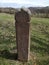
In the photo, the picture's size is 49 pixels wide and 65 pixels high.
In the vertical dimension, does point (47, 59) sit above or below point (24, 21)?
below

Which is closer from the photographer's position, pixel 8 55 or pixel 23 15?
pixel 23 15

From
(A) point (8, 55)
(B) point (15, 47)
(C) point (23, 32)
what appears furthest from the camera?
(B) point (15, 47)

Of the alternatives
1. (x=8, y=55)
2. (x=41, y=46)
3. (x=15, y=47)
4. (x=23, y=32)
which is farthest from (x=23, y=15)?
(x=41, y=46)

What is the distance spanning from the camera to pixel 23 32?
8016mm

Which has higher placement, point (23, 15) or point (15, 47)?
point (23, 15)

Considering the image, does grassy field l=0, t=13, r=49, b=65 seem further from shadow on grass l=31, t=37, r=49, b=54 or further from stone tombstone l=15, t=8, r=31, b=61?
stone tombstone l=15, t=8, r=31, b=61

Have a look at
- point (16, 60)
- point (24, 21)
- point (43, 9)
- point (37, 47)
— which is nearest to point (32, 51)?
point (37, 47)

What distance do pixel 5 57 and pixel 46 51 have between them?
187 centimetres

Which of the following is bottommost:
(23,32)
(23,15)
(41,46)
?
(41,46)

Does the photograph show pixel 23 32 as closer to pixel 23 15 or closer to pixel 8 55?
pixel 23 15

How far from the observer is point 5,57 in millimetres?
8445

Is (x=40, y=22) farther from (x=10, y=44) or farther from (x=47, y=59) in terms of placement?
(x=47, y=59)

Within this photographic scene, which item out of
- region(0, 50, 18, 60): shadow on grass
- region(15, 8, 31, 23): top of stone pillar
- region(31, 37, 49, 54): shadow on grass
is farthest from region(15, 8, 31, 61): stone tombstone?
region(31, 37, 49, 54): shadow on grass

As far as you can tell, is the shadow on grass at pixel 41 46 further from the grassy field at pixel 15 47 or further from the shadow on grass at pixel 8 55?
the shadow on grass at pixel 8 55
